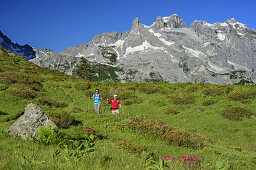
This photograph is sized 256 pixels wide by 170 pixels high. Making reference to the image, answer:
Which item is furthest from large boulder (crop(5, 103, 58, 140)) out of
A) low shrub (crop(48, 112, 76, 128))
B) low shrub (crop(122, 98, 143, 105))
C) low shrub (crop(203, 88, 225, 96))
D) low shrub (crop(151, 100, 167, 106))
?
low shrub (crop(203, 88, 225, 96))

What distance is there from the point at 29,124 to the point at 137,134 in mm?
5952

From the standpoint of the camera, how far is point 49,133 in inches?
298

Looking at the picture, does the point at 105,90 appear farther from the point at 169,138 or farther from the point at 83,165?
the point at 83,165

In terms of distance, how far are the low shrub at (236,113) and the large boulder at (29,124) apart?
14.8m

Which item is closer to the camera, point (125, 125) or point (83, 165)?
point (83, 165)

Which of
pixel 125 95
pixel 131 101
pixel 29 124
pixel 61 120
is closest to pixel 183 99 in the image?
pixel 131 101

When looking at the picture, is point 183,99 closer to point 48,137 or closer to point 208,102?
point 208,102

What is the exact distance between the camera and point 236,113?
52.6 feet

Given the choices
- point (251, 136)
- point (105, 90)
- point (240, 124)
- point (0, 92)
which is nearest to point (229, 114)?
point (240, 124)

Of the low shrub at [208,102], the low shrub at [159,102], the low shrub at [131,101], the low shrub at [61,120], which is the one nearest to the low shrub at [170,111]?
the low shrub at [159,102]

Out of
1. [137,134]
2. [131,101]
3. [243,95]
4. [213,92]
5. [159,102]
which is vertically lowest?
[137,134]

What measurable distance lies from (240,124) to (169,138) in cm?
844

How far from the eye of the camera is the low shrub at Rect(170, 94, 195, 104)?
21.0 meters

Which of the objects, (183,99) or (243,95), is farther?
(183,99)
